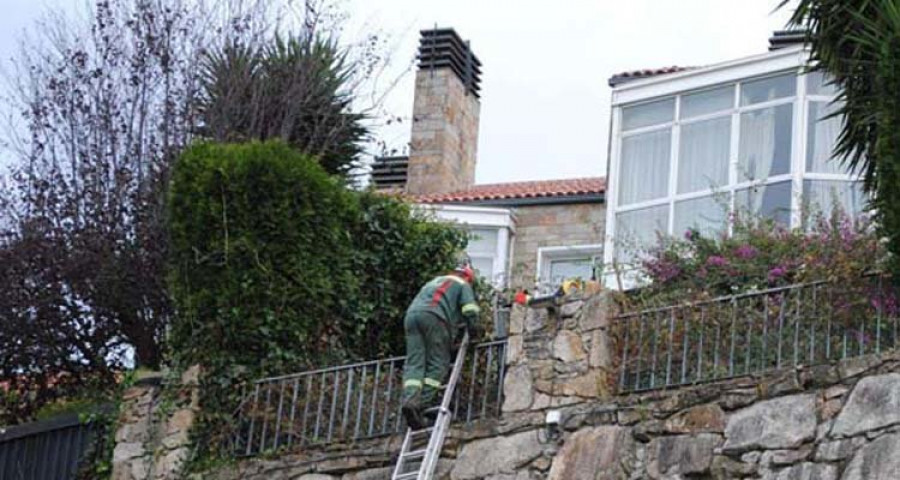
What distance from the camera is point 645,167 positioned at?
2125 centimetres

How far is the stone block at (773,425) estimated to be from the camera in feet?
42.1

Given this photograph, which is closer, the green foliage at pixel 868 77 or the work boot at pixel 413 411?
the green foliage at pixel 868 77

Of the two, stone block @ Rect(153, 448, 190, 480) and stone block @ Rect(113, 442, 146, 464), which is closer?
stone block @ Rect(153, 448, 190, 480)

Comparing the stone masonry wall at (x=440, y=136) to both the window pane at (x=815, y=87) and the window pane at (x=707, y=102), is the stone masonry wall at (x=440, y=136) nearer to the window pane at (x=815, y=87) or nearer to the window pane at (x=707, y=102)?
the window pane at (x=707, y=102)

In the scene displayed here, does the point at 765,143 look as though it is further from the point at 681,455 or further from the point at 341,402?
the point at 681,455

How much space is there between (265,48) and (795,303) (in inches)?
355

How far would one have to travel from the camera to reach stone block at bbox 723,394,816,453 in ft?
42.1

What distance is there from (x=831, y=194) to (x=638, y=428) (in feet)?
21.3

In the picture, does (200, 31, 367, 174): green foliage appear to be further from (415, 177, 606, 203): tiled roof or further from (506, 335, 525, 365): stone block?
(506, 335, 525, 365): stone block

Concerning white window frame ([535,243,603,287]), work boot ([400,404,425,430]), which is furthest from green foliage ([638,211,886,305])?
white window frame ([535,243,603,287])

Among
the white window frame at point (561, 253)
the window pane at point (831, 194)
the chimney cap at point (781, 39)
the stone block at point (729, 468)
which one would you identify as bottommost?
the stone block at point (729, 468)

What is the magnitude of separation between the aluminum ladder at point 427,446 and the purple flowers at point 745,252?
2850 mm

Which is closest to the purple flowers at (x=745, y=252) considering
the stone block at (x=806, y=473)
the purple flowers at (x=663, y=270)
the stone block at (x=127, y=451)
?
the purple flowers at (x=663, y=270)

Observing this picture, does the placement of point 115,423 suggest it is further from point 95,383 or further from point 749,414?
point 749,414
